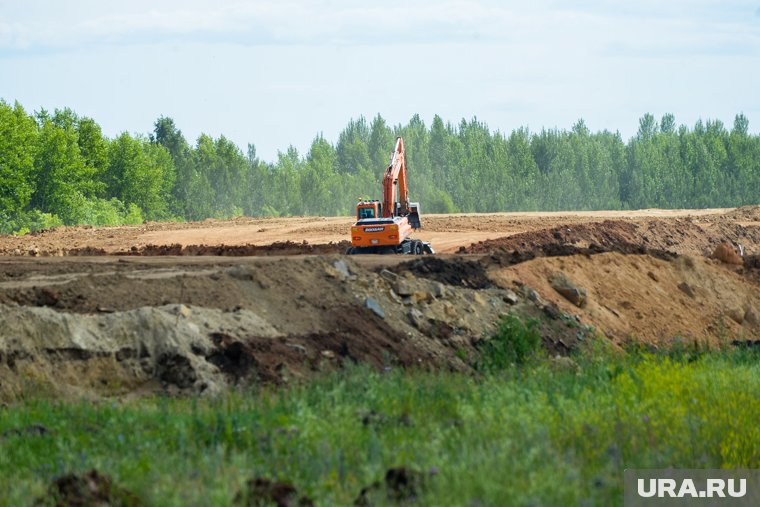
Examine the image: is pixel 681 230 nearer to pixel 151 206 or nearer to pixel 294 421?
pixel 294 421

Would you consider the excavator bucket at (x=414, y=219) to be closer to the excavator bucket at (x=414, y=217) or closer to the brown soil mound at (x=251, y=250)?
the excavator bucket at (x=414, y=217)

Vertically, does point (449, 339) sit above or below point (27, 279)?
below

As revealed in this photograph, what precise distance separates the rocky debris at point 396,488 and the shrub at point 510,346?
27.1 feet

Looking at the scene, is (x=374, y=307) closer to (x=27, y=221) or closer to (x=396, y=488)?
(x=396, y=488)

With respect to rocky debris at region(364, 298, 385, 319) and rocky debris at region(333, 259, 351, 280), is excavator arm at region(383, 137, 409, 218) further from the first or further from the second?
rocky debris at region(364, 298, 385, 319)

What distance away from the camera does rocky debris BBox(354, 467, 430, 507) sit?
7.67 m

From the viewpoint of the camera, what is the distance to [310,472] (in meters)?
8.63

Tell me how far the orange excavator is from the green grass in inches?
578

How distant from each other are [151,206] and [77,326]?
249 ft

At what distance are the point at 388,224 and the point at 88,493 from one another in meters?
20.1

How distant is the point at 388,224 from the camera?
27.6 meters

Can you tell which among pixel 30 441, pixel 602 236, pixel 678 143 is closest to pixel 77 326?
pixel 30 441

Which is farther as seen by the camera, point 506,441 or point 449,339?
point 449,339

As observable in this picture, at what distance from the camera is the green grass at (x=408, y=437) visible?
8.12m
